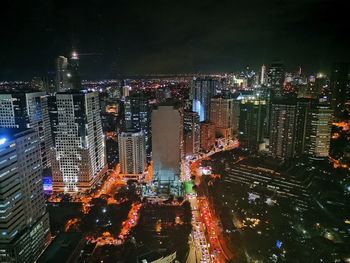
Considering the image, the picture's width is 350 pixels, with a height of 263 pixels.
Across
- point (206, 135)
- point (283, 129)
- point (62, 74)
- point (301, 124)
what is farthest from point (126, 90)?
point (301, 124)

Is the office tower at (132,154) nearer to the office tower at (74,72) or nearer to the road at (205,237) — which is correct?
the road at (205,237)

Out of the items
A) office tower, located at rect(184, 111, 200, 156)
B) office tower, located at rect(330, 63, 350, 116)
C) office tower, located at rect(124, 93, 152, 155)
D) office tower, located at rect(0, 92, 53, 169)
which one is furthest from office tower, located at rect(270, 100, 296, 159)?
office tower, located at rect(0, 92, 53, 169)

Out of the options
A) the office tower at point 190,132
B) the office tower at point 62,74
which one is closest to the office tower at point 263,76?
the office tower at point 190,132

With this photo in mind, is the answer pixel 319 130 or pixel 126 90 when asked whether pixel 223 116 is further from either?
pixel 126 90

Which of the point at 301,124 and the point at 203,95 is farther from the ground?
the point at 203,95

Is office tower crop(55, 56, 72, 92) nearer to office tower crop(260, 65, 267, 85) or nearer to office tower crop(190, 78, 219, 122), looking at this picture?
office tower crop(190, 78, 219, 122)
